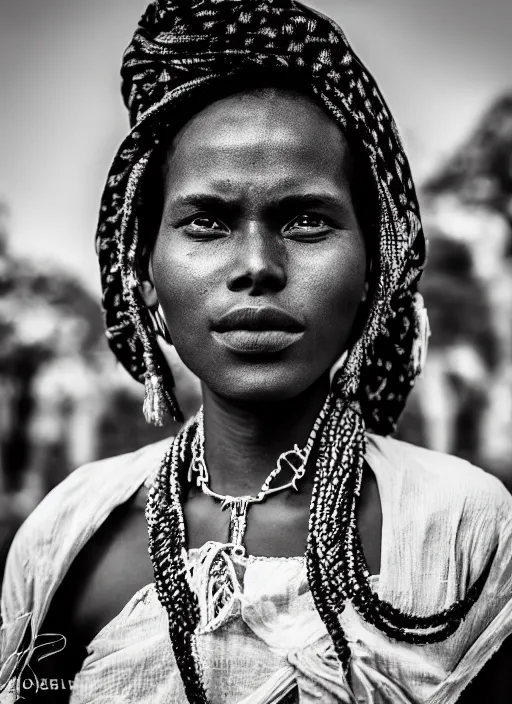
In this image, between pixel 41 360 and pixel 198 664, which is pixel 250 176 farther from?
pixel 41 360

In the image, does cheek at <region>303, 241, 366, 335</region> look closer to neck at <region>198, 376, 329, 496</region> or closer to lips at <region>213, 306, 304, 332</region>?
lips at <region>213, 306, 304, 332</region>

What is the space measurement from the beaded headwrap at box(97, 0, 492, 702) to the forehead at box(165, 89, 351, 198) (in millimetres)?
43

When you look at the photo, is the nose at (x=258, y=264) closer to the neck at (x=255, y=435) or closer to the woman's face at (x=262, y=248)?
the woman's face at (x=262, y=248)

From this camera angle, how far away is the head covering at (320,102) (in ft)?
4.86

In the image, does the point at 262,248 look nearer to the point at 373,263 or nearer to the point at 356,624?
the point at 373,263

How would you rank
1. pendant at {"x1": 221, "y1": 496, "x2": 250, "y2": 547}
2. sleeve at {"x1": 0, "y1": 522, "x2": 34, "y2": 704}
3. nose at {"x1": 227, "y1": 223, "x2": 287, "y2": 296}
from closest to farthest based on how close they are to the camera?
nose at {"x1": 227, "y1": 223, "x2": 287, "y2": 296} → pendant at {"x1": 221, "y1": 496, "x2": 250, "y2": 547} → sleeve at {"x1": 0, "y1": 522, "x2": 34, "y2": 704}

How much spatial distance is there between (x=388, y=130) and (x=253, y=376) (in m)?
0.57

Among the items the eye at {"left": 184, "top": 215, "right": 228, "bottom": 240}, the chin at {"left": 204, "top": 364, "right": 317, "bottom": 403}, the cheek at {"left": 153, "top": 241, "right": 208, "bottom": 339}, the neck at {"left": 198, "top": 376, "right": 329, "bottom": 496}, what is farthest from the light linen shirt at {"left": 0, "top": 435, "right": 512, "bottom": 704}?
the eye at {"left": 184, "top": 215, "right": 228, "bottom": 240}

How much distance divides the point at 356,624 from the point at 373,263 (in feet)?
2.33

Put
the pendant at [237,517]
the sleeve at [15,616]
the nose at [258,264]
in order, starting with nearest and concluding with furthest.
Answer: the nose at [258,264] < the pendant at [237,517] < the sleeve at [15,616]

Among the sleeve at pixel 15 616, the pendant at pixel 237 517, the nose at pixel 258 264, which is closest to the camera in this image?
the nose at pixel 258 264

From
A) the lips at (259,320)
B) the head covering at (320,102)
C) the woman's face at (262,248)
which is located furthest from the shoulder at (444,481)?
the lips at (259,320)

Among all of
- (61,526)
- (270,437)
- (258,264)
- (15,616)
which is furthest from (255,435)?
(15,616)

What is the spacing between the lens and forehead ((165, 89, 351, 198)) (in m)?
1.44
